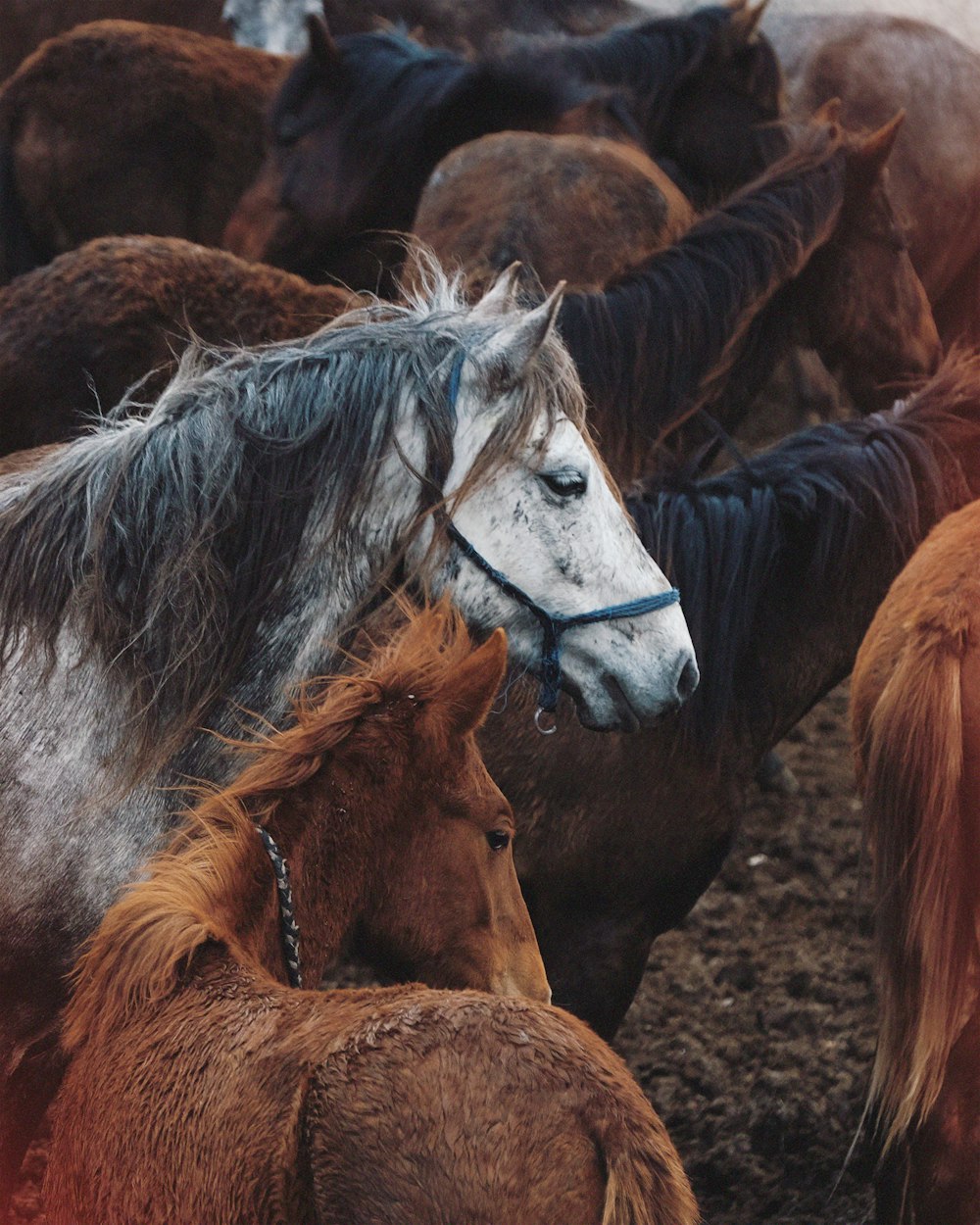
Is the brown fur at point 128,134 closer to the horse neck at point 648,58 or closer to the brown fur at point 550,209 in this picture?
the horse neck at point 648,58

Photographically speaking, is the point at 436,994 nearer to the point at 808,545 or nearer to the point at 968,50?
the point at 808,545

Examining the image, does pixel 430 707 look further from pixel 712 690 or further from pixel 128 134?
pixel 128 134

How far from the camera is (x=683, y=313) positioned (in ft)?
13.2

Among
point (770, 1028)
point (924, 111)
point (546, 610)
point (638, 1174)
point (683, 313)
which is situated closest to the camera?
point (638, 1174)

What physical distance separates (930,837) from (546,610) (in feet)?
2.47

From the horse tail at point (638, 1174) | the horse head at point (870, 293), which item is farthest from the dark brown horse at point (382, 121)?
the horse tail at point (638, 1174)

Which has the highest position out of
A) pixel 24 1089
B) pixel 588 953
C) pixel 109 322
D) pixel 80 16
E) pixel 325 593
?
pixel 325 593

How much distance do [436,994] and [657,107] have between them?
5.48 m

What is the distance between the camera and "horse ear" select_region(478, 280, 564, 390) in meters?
2.45

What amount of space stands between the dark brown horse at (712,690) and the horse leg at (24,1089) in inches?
41.8

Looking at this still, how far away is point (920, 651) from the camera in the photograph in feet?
7.43

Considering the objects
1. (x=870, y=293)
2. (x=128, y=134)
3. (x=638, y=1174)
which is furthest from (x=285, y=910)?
(x=128, y=134)

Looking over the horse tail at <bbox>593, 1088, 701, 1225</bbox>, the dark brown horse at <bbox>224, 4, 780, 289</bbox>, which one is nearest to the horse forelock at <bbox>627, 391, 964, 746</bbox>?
the horse tail at <bbox>593, 1088, 701, 1225</bbox>

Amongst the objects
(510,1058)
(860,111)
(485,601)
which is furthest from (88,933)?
(860,111)
